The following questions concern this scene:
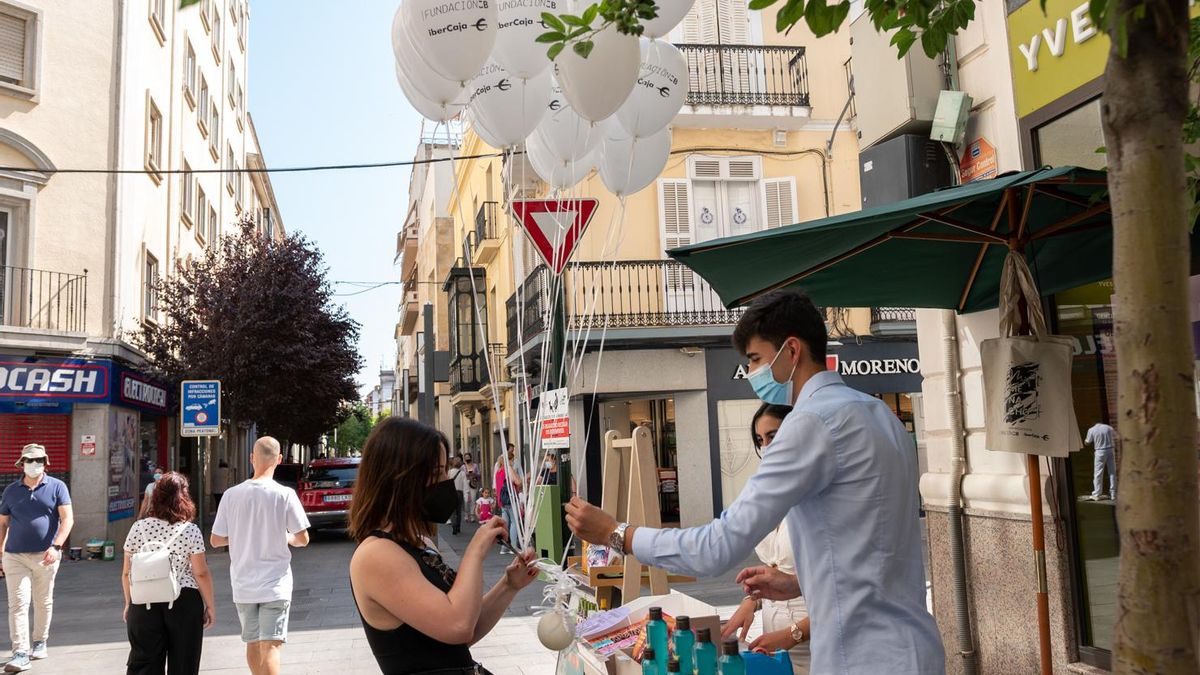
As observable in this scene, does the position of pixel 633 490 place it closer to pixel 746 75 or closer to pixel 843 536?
pixel 843 536

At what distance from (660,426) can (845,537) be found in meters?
18.1

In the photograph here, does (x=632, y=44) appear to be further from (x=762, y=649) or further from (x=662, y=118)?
(x=762, y=649)

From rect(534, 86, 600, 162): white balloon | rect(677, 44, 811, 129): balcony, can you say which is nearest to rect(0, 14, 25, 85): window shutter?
rect(677, 44, 811, 129): balcony

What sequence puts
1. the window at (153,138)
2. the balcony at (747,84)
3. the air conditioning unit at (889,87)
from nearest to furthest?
the air conditioning unit at (889,87) → the balcony at (747,84) → the window at (153,138)

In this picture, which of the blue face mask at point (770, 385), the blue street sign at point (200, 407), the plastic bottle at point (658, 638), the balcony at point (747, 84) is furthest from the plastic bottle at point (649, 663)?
the balcony at point (747, 84)

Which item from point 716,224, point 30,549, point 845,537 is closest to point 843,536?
point 845,537

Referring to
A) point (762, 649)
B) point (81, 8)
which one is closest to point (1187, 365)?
point (762, 649)

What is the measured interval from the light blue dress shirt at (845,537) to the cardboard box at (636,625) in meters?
1.16

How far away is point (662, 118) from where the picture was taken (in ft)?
19.1

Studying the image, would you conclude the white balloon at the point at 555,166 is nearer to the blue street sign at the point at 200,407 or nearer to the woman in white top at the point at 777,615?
the woman in white top at the point at 777,615

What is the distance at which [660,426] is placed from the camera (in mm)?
20562

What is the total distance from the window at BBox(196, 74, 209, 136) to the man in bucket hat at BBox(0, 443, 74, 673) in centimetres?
1887

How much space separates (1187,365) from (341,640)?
28.4 feet

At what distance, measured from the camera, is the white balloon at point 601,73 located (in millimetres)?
4656
